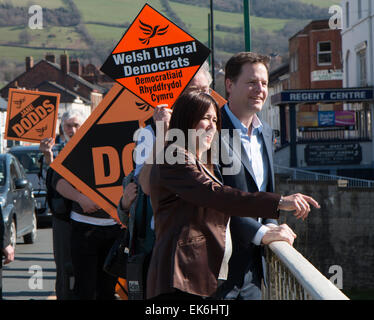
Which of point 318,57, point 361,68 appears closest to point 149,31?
point 361,68

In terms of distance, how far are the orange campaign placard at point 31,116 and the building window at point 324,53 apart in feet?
163

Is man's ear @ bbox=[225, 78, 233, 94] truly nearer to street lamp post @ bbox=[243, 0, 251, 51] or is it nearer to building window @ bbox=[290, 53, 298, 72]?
street lamp post @ bbox=[243, 0, 251, 51]

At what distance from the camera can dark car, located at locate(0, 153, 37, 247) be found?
1373 centimetres

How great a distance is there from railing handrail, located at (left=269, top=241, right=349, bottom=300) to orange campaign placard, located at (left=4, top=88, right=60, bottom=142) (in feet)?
18.3

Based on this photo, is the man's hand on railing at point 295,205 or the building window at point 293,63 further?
the building window at point 293,63

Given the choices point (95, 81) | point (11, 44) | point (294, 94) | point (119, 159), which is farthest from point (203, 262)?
point (11, 44)

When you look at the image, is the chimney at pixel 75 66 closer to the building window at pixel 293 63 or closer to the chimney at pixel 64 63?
the chimney at pixel 64 63

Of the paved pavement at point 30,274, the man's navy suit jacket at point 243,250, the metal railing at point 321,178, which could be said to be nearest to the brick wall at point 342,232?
the metal railing at point 321,178

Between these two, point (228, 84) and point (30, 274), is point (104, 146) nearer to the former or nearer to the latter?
point (228, 84)

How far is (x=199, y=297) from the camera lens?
11.2 ft

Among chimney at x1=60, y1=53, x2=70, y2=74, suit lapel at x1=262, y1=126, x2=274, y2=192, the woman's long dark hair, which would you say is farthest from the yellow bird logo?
chimney at x1=60, y1=53, x2=70, y2=74

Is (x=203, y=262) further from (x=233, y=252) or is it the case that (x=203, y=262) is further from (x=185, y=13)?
(x=185, y=13)

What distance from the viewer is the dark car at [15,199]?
13.7 meters

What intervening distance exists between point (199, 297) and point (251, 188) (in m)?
0.75
